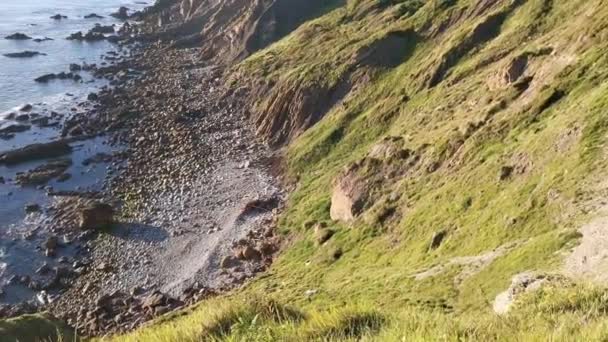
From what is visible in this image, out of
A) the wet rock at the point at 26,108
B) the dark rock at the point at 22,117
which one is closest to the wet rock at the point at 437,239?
the dark rock at the point at 22,117

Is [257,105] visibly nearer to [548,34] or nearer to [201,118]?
[201,118]

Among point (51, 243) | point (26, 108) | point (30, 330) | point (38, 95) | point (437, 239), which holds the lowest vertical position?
point (51, 243)

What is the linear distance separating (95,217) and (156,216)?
4635 millimetres

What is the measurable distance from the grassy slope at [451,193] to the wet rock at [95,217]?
14426mm

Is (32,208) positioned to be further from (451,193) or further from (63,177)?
(451,193)

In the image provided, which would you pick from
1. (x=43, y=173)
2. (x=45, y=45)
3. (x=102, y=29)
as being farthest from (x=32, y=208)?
(x=102, y=29)

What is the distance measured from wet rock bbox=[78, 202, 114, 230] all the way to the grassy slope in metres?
14.4

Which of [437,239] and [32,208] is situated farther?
[32,208]

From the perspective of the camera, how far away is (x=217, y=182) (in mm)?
51938

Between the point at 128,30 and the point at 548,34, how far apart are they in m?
86.1

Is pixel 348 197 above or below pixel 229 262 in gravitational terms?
above

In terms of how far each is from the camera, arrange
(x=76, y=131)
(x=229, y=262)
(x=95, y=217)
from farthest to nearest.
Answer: (x=76, y=131) < (x=95, y=217) < (x=229, y=262)

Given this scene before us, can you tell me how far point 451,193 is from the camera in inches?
1220

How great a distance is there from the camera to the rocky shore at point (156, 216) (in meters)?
38.6
